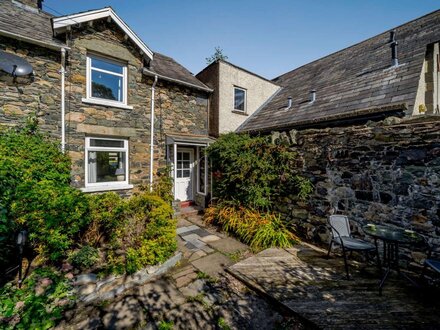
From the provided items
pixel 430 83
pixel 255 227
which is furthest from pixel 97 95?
pixel 430 83

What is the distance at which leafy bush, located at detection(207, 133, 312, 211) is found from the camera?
5.78 metres

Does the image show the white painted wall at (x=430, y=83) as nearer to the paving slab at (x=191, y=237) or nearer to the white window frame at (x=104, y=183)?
the paving slab at (x=191, y=237)

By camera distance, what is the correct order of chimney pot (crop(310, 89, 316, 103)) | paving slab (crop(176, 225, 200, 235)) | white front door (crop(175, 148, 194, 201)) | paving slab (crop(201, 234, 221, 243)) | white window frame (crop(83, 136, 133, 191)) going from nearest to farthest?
paving slab (crop(201, 234, 221, 243))
paving slab (crop(176, 225, 200, 235))
white window frame (crop(83, 136, 133, 191))
chimney pot (crop(310, 89, 316, 103))
white front door (crop(175, 148, 194, 201))

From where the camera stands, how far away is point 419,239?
3.30 meters

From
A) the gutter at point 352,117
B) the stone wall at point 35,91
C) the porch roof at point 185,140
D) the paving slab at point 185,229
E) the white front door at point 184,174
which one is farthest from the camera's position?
the white front door at point 184,174

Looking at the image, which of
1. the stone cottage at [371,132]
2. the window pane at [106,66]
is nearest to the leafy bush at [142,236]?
the stone cottage at [371,132]

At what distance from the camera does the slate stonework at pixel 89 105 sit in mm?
5688

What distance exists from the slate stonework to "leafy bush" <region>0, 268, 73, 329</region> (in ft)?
12.2

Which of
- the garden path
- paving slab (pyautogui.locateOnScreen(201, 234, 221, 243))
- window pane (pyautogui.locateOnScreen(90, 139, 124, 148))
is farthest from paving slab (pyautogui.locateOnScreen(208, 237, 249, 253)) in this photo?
window pane (pyautogui.locateOnScreen(90, 139, 124, 148))

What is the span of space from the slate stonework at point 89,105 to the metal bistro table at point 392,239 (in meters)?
7.05

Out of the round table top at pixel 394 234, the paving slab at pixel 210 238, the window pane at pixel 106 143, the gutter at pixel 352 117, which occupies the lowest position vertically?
the paving slab at pixel 210 238

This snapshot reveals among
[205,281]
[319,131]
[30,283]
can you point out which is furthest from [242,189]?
[30,283]

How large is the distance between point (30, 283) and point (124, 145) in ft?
16.4

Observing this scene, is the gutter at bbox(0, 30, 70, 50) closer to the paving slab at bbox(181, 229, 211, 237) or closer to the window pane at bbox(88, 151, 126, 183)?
the window pane at bbox(88, 151, 126, 183)
